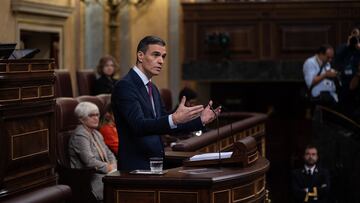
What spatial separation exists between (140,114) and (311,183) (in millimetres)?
4371

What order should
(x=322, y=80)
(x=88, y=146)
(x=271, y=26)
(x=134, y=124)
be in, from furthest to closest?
1. (x=271, y=26)
2. (x=322, y=80)
3. (x=88, y=146)
4. (x=134, y=124)

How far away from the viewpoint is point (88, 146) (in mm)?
6316

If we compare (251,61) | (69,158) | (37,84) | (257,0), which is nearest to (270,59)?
(251,61)

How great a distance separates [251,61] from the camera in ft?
38.1

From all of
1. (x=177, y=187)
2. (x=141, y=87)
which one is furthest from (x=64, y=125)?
(x=177, y=187)

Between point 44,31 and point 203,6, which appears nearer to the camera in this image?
point 44,31

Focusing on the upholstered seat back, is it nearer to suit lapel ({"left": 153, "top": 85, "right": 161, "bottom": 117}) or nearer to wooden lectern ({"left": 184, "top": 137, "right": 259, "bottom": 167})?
suit lapel ({"left": 153, "top": 85, "right": 161, "bottom": 117})

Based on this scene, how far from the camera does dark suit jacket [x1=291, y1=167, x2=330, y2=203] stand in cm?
848

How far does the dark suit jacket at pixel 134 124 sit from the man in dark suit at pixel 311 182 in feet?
13.1

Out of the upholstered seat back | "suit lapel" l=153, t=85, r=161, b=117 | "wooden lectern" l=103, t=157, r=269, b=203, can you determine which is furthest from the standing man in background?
"wooden lectern" l=103, t=157, r=269, b=203

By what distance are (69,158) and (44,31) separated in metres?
3.72

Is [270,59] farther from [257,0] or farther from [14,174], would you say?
[14,174]

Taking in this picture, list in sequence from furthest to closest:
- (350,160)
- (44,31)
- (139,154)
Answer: (44,31) < (350,160) < (139,154)

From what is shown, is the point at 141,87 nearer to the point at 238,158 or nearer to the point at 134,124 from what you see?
the point at 134,124
